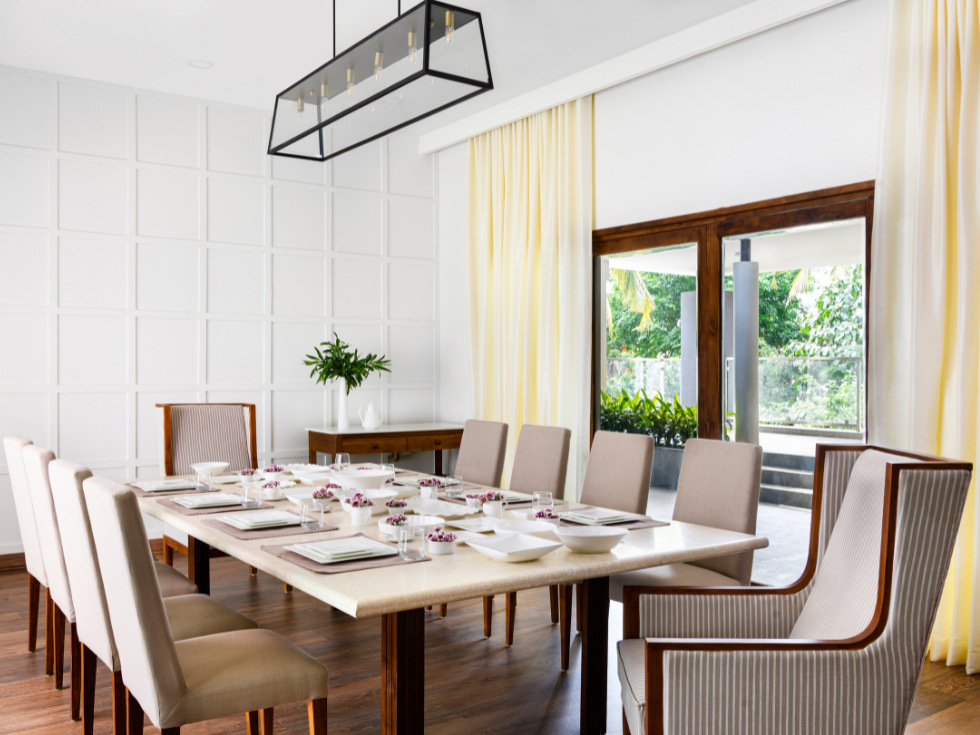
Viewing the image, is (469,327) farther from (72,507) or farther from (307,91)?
(72,507)

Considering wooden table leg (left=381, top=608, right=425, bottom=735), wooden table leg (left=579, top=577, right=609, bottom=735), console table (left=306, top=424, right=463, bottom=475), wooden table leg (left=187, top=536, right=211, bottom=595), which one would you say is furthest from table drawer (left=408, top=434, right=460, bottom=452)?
wooden table leg (left=381, top=608, right=425, bottom=735)

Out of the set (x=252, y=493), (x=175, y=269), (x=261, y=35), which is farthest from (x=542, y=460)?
(x=175, y=269)

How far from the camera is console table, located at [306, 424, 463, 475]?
5434 millimetres

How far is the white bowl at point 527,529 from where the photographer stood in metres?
2.33

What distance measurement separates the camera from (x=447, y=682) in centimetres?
306

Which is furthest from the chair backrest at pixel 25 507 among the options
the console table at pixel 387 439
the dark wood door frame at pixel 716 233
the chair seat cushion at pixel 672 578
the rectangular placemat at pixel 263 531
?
the dark wood door frame at pixel 716 233

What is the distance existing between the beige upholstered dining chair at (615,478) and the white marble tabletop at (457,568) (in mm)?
614

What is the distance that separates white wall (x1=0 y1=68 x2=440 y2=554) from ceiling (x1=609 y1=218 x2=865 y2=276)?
8.54 ft

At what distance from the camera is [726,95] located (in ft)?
13.9

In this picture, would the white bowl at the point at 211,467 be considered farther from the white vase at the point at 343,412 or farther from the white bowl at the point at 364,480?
the white vase at the point at 343,412

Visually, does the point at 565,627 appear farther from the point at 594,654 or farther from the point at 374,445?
the point at 374,445

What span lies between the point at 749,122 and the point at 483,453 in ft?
7.16

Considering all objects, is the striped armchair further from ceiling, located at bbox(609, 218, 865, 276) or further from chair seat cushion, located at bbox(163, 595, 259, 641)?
ceiling, located at bbox(609, 218, 865, 276)

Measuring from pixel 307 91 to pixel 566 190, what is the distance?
7.51ft
